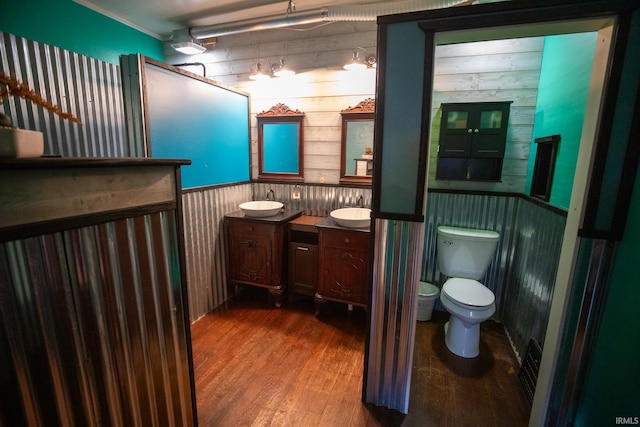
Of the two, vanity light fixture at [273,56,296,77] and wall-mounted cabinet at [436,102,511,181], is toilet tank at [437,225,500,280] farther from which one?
vanity light fixture at [273,56,296,77]

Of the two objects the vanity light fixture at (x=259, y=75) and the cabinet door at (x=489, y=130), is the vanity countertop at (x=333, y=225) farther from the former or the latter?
the vanity light fixture at (x=259, y=75)

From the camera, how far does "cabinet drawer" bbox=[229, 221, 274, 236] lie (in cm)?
262

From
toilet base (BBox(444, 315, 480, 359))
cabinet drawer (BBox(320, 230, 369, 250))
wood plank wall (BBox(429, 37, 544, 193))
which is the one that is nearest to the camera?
toilet base (BBox(444, 315, 480, 359))

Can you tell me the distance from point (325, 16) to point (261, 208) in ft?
5.95

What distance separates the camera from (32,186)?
731 millimetres

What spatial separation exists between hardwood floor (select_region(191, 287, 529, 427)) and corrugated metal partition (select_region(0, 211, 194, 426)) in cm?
63

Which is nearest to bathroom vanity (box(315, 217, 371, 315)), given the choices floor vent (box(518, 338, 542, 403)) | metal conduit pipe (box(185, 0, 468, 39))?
floor vent (box(518, 338, 542, 403))

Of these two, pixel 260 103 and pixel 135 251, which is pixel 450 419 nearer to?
pixel 135 251

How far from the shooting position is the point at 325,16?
2289mm

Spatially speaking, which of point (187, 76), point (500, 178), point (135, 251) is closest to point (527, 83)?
point (500, 178)

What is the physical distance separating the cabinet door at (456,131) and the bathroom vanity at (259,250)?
151 cm

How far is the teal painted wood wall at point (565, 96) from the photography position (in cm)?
159

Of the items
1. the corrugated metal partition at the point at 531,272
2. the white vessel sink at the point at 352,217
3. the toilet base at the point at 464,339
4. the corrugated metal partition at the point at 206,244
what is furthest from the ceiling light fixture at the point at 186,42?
the toilet base at the point at 464,339

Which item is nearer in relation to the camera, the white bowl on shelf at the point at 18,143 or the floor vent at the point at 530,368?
the white bowl on shelf at the point at 18,143
